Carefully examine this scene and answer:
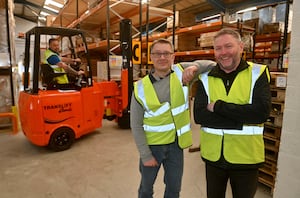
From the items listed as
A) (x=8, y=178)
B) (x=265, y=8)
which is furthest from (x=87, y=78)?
(x=265, y=8)

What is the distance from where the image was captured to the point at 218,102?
1.66 m

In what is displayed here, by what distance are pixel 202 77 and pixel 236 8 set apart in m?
10.7

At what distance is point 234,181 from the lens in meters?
1.75

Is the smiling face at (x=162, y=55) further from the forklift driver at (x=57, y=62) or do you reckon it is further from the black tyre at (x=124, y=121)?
the black tyre at (x=124, y=121)

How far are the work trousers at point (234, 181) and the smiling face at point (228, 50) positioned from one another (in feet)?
2.47

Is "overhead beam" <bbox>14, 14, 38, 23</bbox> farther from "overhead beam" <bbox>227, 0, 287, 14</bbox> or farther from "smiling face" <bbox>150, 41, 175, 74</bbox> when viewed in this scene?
"smiling face" <bbox>150, 41, 175, 74</bbox>

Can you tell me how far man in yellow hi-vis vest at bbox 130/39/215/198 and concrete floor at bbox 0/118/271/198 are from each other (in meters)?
1.15

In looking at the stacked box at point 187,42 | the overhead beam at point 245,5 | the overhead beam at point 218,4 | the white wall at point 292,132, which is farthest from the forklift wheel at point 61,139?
the overhead beam at point 218,4

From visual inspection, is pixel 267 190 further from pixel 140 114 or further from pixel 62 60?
pixel 62 60

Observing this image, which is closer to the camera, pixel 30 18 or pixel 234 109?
pixel 234 109

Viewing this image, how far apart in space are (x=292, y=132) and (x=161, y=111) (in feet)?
3.30

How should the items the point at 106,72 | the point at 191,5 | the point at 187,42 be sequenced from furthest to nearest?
1. the point at 191,5
2. the point at 187,42
3. the point at 106,72

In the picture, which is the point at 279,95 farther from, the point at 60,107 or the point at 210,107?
the point at 60,107

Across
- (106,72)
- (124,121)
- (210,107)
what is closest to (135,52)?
(106,72)
